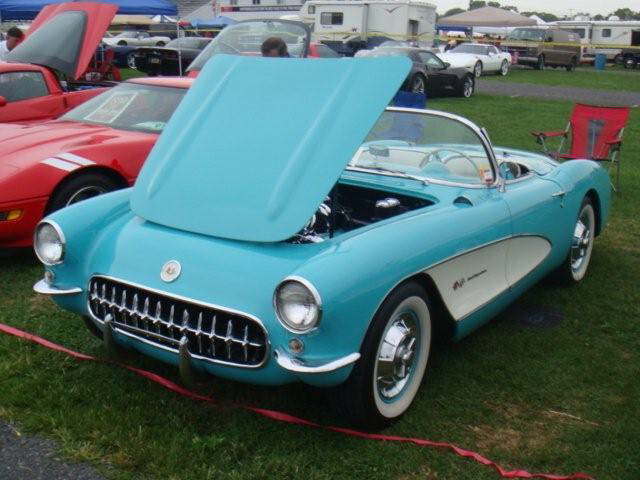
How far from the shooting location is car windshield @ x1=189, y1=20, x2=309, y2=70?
8391 millimetres

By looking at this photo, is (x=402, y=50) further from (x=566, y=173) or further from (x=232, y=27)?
(x=566, y=173)

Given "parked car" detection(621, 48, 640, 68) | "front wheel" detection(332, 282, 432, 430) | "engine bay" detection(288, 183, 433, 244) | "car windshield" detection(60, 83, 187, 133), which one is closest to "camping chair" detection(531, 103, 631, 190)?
"car windshield" detection(60, 83, 187, 133)

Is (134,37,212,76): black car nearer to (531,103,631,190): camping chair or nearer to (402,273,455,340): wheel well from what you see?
(531,103,631,190): camping chair

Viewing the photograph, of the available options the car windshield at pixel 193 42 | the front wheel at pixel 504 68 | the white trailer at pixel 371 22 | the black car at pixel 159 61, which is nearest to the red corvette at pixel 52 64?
the black car at pixel 159 61

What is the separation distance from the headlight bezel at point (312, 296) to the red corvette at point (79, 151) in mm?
2759

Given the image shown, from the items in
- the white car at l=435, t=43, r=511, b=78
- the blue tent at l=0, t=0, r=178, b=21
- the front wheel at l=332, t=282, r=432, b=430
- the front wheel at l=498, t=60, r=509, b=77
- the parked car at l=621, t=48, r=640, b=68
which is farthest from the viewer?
the parked car at l=621, t=48, r=640, b=68

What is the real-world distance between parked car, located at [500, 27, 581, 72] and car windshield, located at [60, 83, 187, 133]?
2845 centimetres

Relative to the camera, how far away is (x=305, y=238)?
3.28m

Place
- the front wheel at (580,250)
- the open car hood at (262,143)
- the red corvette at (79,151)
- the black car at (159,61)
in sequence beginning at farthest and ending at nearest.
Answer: the black car at (159,61), the front wheel at (580,250), the red corvette at (79,151), the open car hood at (262,143)

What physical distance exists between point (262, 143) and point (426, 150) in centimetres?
111

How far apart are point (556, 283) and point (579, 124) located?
3974mm

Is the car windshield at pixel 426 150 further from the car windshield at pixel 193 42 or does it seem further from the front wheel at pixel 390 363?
the car windshield at pixel 193 42

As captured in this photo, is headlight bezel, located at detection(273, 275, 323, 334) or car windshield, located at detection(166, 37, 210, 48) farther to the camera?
car windshield, located at detection(166, 37, 210, 48)

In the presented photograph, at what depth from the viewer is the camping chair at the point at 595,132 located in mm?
8078
